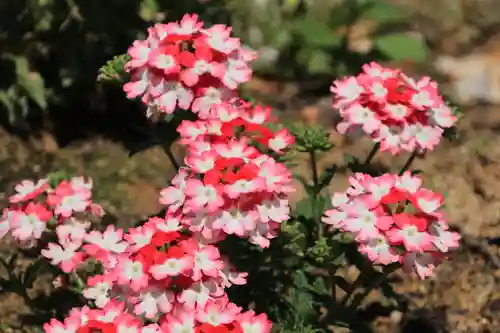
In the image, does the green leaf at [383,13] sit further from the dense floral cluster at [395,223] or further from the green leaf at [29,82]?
the dense floral cluster at [395,223]

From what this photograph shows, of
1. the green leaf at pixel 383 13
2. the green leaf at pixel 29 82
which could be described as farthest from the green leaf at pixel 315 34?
the green leaf at pixel 29 82

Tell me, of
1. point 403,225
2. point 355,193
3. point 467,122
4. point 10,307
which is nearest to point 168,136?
point 355,193

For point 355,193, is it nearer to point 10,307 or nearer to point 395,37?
point 10,307

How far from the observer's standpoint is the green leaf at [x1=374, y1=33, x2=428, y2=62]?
14.8 ft

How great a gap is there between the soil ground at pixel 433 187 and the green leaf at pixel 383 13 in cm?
65

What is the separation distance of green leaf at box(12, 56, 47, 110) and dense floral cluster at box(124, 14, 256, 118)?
1.76 metres

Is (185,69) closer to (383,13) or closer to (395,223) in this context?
(395,223)

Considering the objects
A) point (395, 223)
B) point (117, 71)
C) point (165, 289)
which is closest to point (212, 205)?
point (165, 289)

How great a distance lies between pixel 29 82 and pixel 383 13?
78.0 inches

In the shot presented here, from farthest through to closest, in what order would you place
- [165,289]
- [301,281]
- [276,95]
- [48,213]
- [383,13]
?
[383,13], [276,95], [301,281], [48,213], [165,289]

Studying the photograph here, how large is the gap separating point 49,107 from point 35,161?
0.40 metres

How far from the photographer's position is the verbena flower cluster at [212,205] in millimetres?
1743

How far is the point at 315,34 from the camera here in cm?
452

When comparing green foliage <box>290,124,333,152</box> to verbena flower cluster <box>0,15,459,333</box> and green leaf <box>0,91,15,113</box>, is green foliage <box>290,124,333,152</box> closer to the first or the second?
verbena flower cluster <box>0,15,459,333</box>
